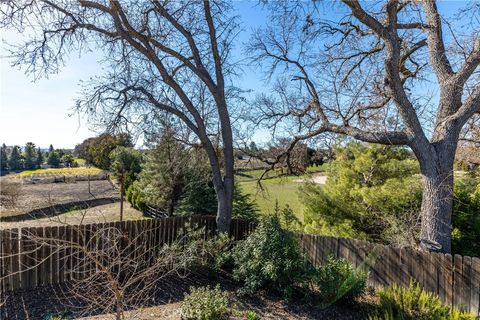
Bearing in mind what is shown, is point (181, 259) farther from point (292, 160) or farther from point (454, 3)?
point (454, 3)

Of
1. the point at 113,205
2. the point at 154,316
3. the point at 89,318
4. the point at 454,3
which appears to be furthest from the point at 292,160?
the point at 113,205

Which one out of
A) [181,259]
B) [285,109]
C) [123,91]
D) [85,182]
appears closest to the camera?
[181,259]

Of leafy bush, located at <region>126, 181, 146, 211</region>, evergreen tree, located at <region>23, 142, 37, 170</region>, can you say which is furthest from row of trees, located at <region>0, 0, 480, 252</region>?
evergreen tree, located at <region>23, 142, 37, 170</region>

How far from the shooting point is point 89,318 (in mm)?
4043

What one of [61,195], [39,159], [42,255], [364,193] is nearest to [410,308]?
[364,193]

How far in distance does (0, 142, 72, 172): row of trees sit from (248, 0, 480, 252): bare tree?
40373 mm

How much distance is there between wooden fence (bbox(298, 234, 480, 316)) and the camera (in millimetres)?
4531

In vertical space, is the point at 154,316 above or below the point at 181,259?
below

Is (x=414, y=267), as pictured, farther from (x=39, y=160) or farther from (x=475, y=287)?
(x=39, y=160)

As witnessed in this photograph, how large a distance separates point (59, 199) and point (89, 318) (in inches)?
668

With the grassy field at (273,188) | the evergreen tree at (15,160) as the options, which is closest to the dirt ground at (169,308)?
the grassy field at (273,188)

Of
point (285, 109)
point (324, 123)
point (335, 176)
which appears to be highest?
point (285, 109)

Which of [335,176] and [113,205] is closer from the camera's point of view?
[335,176]

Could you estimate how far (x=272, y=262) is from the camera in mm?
4488
